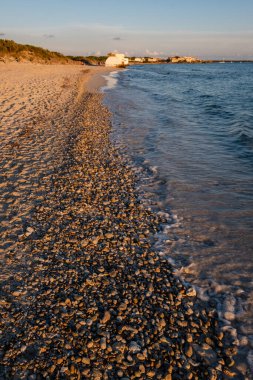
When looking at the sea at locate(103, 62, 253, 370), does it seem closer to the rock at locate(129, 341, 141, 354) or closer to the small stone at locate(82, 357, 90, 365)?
the rock at locate(129, 341, 141, 354)

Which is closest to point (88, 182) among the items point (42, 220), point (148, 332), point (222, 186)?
point (42, 220)

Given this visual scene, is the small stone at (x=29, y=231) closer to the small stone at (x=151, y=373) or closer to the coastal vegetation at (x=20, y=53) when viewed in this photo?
the small stone at (x=151, y=373)

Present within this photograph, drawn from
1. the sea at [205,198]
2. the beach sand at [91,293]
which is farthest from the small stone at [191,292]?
the sea at [205,198]

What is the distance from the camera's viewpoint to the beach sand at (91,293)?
164 inches

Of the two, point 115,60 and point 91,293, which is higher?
point 115,60

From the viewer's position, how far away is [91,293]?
17.4 feet

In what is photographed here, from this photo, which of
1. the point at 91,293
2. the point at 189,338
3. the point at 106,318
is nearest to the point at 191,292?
the point at 189,338

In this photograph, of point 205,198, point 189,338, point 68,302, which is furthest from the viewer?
point 205,198

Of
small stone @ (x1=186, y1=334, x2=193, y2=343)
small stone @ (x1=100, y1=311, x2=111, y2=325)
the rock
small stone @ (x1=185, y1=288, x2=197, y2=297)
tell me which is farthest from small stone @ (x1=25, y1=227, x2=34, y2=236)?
small stone @ (x1=186, y1=334, x2=193, y2=343)

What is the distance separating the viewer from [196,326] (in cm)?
487

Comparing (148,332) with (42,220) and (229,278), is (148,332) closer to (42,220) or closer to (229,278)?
(229,278)

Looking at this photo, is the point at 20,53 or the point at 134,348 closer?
the point at 134,348

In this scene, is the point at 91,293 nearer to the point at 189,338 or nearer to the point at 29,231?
the point at 189,338

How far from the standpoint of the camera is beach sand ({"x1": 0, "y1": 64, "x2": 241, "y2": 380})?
4.18 meters
